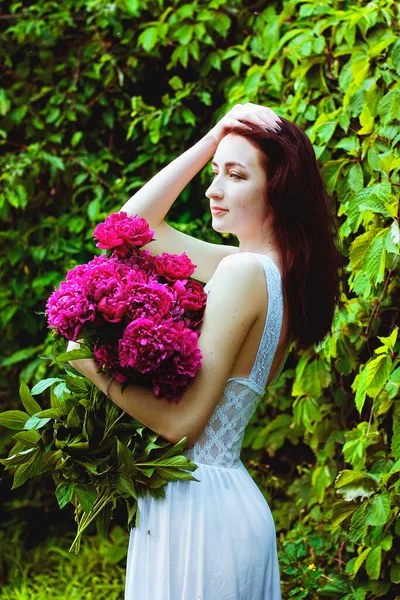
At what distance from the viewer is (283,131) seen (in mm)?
1965

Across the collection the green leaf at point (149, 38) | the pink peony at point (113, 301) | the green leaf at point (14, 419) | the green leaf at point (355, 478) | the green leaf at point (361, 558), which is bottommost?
the green leaf at point (361, 558)

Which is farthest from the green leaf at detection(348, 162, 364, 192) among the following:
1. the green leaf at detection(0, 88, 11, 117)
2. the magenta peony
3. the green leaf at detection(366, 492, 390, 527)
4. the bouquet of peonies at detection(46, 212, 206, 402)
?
the green leaf at detection(0, 88, 11, 117)

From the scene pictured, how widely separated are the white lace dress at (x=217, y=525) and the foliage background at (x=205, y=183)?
58 centimetres

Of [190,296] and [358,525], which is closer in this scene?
[190,296]

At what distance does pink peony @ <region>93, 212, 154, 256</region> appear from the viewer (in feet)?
5.74

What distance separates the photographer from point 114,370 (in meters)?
1.70

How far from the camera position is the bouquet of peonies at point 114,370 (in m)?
1.63

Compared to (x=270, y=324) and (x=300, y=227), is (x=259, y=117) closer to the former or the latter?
(x=300, y=227)

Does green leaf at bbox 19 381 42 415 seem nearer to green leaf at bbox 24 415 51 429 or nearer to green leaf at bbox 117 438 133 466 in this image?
green leaf at bbox 24 415 51 429

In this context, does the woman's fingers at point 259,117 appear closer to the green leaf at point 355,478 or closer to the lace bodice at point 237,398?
the lace bodice at point 237,398

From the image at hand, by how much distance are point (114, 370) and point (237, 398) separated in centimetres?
33

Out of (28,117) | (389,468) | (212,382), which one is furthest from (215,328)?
(28,117)

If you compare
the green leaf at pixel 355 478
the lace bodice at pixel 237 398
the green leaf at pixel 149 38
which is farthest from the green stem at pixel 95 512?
the green leaf at pixel 149 38

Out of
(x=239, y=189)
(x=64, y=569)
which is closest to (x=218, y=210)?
(x=239, y=189)
